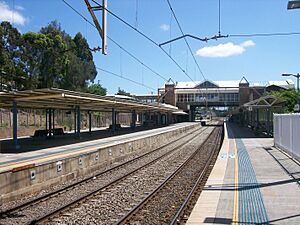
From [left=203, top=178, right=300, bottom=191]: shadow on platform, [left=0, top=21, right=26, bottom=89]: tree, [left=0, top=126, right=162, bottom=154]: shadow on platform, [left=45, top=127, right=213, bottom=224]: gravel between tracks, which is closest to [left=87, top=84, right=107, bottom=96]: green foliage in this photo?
[left=0, top=21, right=26, bottom=89]: tree

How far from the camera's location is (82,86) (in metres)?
69.0

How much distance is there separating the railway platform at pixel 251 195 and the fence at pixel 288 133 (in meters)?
0.80

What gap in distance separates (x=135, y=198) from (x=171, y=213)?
206cm

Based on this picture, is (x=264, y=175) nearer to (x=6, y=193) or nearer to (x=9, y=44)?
(x=6, y=193)

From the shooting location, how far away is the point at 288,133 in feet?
58.4

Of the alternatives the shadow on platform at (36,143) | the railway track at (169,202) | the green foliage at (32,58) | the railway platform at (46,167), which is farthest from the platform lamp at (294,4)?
the green foliage at (32,58)

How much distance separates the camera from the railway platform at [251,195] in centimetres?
752

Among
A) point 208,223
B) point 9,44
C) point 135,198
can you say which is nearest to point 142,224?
Answer: point 208,223

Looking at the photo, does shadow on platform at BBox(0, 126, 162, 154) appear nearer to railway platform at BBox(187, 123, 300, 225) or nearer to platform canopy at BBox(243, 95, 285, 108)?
railway platform at BBox(187, 123, 300, 225)

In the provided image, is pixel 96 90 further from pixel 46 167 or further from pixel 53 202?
pixel 53 202

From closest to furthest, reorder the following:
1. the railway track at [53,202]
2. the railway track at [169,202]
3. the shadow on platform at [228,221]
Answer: the shadow on platform at [228,221]
the railway track at [169,202]
the railway track at [53,202]

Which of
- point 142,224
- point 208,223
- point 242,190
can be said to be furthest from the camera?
point 242,190

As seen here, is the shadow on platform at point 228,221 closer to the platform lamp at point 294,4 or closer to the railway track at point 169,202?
the railway track at point 169,202

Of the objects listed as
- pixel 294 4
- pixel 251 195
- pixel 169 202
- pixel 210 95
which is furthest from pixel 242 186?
pixel 210 95
